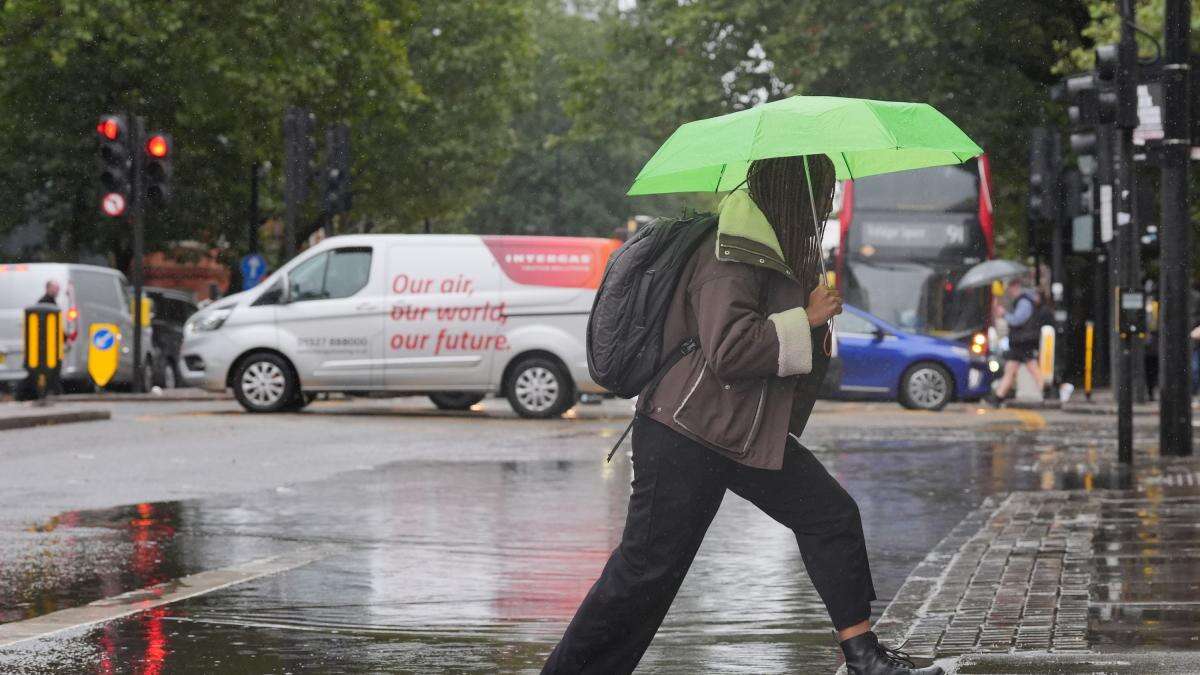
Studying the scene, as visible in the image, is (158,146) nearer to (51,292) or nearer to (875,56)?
(51,292)

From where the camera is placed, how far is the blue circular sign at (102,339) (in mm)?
28484

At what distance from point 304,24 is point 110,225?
555 cm

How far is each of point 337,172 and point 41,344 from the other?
864cm

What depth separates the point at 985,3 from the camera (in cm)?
3675

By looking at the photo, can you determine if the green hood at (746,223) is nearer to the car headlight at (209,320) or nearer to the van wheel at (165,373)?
the car headlight at (209,320)

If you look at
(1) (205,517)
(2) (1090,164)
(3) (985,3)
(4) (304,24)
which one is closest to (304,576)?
(1) (205,517)

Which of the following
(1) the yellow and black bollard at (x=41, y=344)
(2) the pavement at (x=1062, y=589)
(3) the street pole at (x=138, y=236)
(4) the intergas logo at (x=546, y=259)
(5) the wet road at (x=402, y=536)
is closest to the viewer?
(2) the pavement at (x=1062, y=589)

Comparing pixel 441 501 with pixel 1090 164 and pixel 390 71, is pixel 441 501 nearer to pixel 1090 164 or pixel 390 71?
pixel 1090 164

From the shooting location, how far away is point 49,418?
2097 cm

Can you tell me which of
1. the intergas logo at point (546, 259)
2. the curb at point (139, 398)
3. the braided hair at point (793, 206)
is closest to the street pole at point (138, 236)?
the curb at point (139, 398)

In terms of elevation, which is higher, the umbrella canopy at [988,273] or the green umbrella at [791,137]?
the umbrella canopy at [988,273]

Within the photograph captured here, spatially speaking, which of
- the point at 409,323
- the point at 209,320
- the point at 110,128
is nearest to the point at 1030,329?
the point at 409,323

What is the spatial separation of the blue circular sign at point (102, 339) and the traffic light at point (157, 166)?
6.47 ft

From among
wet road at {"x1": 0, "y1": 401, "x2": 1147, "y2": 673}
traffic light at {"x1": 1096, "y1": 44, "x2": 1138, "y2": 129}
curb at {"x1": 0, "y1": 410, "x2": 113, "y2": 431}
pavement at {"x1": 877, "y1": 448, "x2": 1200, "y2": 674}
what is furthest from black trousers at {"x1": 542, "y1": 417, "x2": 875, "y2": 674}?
curb at {"x1": 0, "y1": 410, "x2": 113, "y2": 431}
